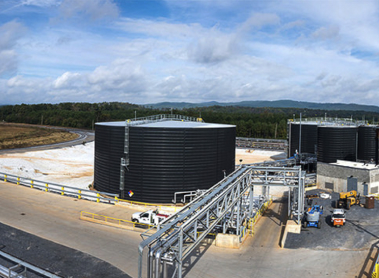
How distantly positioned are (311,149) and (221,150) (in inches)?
1100

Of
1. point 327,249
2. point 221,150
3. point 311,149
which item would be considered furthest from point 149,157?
point 311,149

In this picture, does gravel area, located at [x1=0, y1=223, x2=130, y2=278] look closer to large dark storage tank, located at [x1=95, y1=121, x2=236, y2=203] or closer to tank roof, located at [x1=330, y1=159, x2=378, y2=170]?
large dark storage tank, located at [x1=95, y1=121, x2=236, y2=203]

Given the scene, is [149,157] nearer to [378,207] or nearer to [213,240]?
[213,240]

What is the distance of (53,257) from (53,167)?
42276mm

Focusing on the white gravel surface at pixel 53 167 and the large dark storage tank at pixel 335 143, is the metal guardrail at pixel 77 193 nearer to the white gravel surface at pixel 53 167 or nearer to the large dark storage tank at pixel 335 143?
the white gravel surface at pixel 53 167

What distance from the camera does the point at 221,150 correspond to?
126 feet

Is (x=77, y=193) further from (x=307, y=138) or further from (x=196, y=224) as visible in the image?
(x=307, y=138)

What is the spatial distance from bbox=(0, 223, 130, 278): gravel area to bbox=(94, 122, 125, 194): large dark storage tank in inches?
526

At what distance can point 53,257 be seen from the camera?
21.2 meters

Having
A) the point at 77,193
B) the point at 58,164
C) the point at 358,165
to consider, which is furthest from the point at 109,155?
the point at 358,165

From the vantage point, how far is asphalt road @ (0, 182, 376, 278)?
20.7 meters

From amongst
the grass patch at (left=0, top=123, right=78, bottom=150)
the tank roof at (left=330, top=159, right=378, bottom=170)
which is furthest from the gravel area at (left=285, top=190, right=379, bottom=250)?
the grass patch at (left=0, top=123, right=78, bottom=150)

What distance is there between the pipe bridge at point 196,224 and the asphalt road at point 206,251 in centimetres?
139

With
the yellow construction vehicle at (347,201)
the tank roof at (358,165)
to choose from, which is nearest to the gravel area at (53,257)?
the yellow construction vehicle at (347,201)
